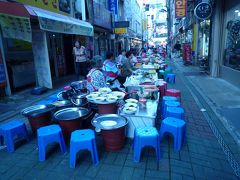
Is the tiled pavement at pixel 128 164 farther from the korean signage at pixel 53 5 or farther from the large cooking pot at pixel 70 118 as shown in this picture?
the korean signage at pixel 53 5

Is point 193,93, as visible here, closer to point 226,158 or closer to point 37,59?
point 226,158

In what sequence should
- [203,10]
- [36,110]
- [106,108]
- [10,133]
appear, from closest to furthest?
[10,133] → [106,108] → [36,110] → [203,10]

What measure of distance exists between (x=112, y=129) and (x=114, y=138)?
247 mm

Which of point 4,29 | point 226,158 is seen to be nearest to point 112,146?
point 226,158

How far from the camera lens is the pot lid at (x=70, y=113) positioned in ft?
13.5

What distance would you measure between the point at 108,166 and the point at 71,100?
2150 mm

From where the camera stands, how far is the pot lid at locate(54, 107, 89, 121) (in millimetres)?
4100

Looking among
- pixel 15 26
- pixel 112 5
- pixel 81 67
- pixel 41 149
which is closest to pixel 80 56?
pixel 81 67

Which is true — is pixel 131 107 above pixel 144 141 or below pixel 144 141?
above

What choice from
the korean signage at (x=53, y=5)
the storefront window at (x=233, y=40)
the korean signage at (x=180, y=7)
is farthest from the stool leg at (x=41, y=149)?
the korean signage at (x=180, y=7)

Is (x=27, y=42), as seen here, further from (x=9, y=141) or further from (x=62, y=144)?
(x=62, y=144)

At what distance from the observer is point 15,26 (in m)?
6.62

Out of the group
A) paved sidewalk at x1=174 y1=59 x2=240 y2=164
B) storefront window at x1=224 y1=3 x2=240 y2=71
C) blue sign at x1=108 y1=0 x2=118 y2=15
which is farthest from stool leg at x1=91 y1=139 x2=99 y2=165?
blue sign at x1=108 y1=0 x2=118 y2=15

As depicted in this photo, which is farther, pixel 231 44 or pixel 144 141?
pixel 231 44
